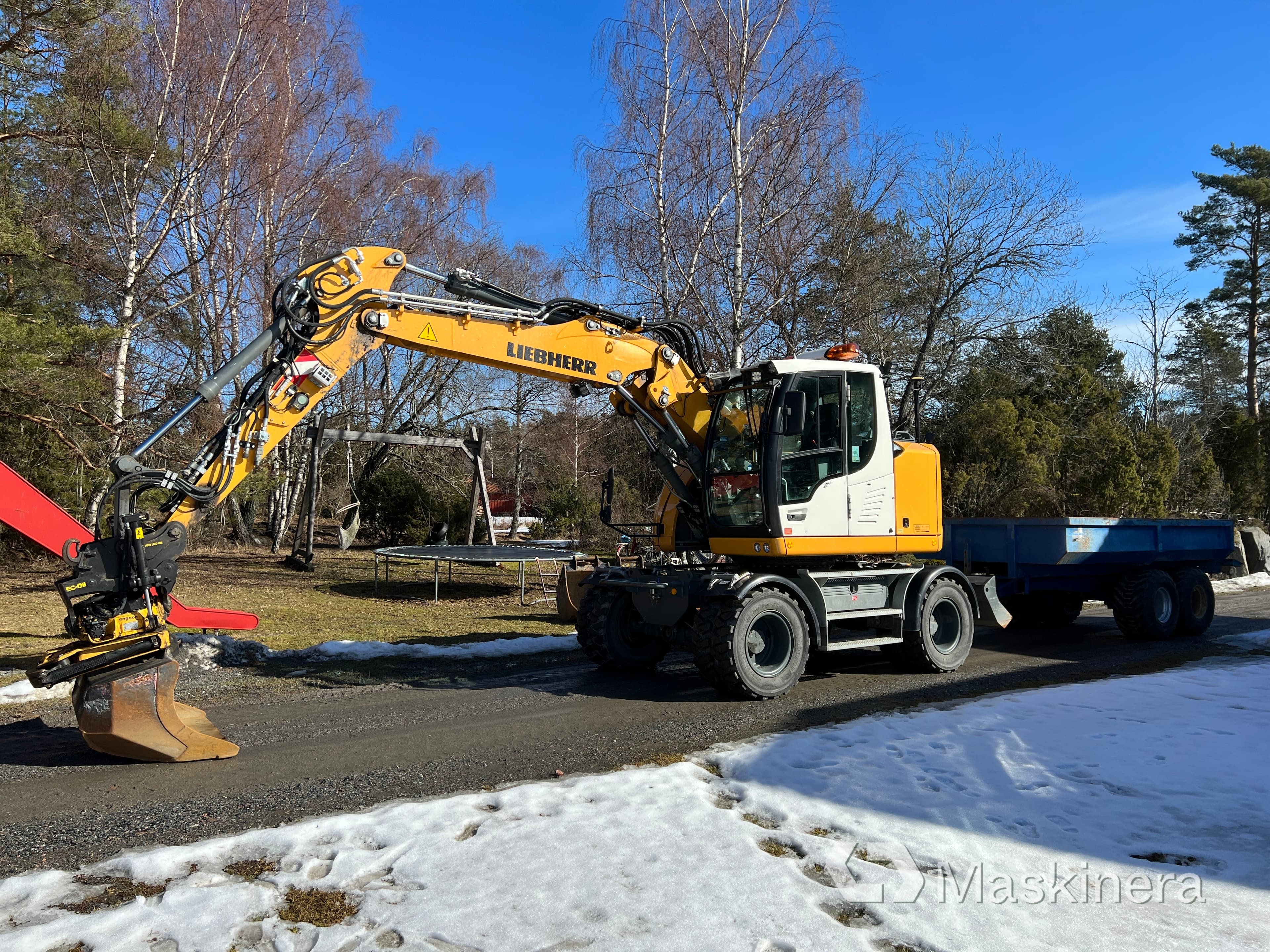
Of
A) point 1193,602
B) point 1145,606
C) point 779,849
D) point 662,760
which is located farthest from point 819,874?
point 1193,602

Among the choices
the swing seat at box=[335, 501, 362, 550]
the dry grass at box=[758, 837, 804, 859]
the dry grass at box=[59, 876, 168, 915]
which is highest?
the swing seat at box=[335, 501, 362, 550]

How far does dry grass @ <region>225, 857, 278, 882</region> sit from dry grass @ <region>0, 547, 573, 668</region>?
578cm

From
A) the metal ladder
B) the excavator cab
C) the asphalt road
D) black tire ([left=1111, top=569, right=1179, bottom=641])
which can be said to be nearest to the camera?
the asphalt road

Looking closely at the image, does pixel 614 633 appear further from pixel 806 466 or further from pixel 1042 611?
pixel 1042 611

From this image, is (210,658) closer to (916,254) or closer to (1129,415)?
(916,254)

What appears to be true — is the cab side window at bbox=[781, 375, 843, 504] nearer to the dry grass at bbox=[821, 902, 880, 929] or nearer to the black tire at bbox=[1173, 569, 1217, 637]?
the dry grass at bbox=[821, 902, 880, 929]

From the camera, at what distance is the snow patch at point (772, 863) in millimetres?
3092

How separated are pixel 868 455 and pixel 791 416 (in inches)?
52.8

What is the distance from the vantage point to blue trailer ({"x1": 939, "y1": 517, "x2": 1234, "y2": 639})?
33.6ft

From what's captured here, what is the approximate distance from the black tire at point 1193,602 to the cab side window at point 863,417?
6082mm

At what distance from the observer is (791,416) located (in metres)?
7.12

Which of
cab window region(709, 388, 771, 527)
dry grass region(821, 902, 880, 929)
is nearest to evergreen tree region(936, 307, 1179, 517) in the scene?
cab window region(709, 388, 771, 527)

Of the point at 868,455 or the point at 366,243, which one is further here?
the point at 366,243

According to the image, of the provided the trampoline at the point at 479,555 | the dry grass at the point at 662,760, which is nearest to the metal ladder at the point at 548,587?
the trampoline at the point at 479,555
